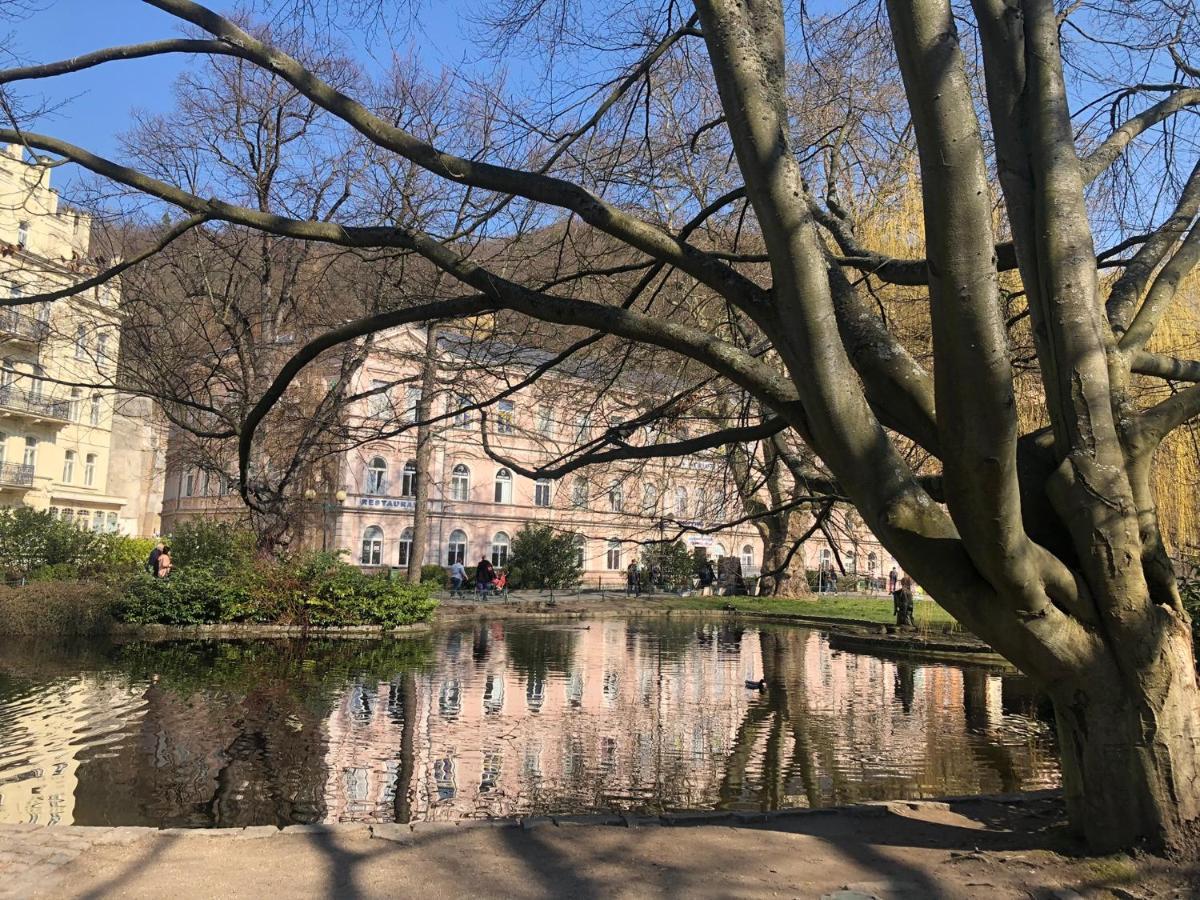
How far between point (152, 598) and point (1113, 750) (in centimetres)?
1916

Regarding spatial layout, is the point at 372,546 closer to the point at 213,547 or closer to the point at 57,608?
the point at 213,547

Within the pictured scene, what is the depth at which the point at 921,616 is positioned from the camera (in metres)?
27.2

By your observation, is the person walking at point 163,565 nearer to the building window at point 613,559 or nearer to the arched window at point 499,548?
the arched window at point 499,548

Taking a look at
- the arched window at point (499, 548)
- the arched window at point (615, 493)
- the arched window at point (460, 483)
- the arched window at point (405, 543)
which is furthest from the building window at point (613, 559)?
the arched window at point (615, 493)

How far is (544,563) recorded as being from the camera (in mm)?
42438

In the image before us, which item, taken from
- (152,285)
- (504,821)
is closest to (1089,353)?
(504,821)

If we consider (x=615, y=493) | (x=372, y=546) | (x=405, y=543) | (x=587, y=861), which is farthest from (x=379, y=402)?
(x=587, y=861)

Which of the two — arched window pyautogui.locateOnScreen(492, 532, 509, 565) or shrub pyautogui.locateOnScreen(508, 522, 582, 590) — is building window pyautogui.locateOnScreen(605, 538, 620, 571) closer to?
arched window pyautogui.locateOnScreen(492, 532, 509, 565)

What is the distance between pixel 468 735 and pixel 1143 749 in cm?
669

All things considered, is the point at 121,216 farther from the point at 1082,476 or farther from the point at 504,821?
the point at 1082,476

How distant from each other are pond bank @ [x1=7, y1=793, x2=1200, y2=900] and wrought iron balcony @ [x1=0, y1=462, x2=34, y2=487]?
43.4 meters

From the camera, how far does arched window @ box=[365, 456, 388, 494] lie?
4806 cm

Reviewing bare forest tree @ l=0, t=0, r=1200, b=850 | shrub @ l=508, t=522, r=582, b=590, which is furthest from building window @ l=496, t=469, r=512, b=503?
bare forest tree @ l=0, t=0, r=1200, b=850

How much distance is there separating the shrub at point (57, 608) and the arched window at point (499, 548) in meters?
31.7
